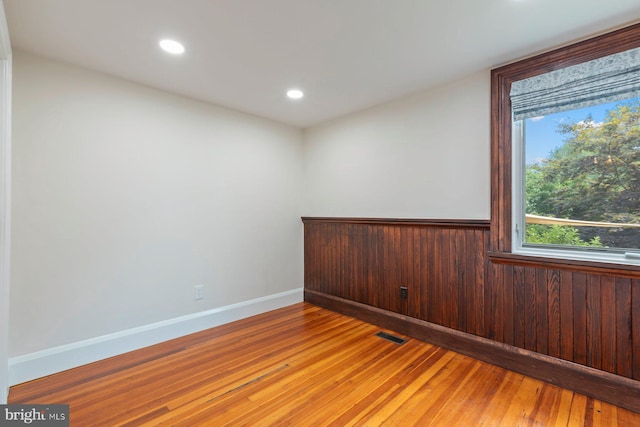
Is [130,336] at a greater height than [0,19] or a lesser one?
lesser

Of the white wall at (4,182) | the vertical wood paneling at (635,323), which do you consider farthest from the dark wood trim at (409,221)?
the white wall at (4,182)

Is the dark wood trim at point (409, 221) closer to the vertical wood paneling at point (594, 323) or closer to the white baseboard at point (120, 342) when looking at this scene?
the vertical wood paneling at point (594, 323)

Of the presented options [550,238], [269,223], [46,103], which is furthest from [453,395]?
[46,103]

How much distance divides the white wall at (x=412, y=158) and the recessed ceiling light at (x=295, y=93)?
746mm

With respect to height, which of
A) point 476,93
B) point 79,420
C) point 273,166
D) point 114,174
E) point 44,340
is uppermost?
point 476,93

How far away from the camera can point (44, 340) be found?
2.13 meters

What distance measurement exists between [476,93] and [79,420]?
3.44 meters

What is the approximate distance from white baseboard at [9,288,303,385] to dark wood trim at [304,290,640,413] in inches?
53.2

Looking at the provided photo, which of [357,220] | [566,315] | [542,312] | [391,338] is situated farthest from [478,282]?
[357,220]

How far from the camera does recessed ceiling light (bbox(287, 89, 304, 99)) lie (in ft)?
8.97

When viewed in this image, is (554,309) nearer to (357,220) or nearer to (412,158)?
(412,158)

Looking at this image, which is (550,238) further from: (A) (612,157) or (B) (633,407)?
(B) (633,407)

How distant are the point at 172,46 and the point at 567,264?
9.84ft

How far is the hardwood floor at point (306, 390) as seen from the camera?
1.68 metres
